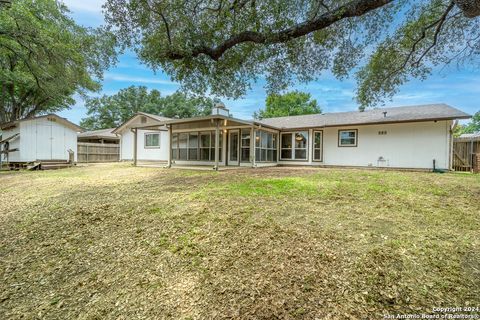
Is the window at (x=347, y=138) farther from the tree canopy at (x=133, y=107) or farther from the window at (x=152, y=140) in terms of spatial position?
the tree canopy at (x=133, y=107)

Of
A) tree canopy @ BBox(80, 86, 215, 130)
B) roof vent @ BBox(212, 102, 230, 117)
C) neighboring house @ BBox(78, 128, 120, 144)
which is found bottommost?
neighboring house @ BBox(78, 128, 120, 144)

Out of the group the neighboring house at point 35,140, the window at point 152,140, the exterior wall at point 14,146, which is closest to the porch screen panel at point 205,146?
the window at point 152,140

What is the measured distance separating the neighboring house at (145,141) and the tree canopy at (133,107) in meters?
17.2

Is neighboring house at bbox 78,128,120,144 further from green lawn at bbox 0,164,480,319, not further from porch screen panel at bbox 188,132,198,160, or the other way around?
green lawn at bbox 0,164,480,319

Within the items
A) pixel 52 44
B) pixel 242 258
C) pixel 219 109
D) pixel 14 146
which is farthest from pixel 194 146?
pixel 242 258

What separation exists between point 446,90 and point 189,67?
57.5 feet

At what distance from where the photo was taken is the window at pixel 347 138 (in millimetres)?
13867

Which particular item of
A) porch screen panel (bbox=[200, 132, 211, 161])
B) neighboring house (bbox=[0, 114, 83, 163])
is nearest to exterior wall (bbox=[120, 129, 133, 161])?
neighboring house (bbox=[0, 114, 83, 163])

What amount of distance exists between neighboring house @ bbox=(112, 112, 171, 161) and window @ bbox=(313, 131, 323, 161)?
10314 mm

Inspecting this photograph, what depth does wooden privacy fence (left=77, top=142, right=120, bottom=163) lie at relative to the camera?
2053cm

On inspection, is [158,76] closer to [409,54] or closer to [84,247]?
[84,247]

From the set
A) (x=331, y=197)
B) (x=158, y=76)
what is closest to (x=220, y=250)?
(x=331, y=197)

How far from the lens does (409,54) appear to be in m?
8.24

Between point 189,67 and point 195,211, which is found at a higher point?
point 189,67
